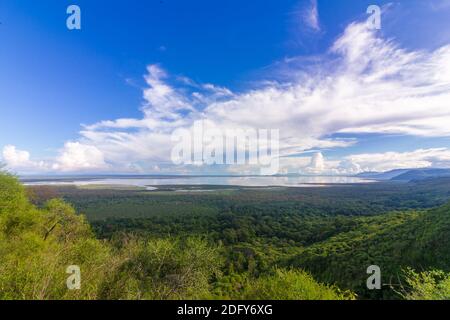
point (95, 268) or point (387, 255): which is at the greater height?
point (95, 268)

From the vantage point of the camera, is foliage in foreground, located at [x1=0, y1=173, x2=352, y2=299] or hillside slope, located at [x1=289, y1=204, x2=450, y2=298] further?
hillside slope, located at [x1=289, y1=204, x2=450, y2=298]

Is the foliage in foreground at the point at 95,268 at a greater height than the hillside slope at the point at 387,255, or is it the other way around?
the foliage in foreground at the point at 95,268

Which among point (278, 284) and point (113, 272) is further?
point (113, 272)

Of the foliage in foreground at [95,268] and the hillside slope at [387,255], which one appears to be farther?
the hillside slope at [387,255]

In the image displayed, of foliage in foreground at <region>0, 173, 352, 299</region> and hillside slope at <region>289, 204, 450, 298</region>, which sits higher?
foliage in foreground at <region>0, 173, 352, 299</region>

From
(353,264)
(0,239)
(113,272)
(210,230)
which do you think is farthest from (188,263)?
(210,230)

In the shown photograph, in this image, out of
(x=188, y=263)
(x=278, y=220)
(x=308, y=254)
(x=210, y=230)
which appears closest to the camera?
(x=188, y=263)

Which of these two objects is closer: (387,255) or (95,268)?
(95,268)
